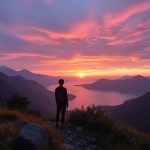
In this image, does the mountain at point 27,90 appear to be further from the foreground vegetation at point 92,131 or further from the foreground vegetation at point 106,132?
the foreground vegetation at point 92,131

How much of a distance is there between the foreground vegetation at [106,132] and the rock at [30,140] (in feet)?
10.0

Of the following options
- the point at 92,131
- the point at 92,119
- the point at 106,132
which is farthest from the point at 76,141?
the point at 92,119

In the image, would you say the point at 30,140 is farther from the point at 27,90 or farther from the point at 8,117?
the point at 27,90

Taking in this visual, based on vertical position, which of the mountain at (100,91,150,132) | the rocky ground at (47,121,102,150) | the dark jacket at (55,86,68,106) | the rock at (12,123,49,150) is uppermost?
the dark jacket at (55,86,68,106)

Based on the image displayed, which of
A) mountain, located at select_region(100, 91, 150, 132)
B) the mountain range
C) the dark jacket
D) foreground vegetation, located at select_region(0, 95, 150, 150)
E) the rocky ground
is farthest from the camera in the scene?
the mountain range

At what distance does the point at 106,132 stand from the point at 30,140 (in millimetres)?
4994

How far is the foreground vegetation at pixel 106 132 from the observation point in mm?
11430

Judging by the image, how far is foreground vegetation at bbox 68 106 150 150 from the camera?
11430 millimetres

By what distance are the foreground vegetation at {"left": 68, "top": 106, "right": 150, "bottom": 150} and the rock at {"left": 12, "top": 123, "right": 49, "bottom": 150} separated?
3.05m

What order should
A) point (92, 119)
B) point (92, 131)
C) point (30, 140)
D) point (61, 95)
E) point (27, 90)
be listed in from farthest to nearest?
point (27, 90) < point (92, 119) < point (61, 95) < point (92, 131) < point (30, 140)

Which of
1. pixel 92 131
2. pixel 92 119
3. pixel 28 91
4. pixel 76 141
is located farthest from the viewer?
pixel 28 91

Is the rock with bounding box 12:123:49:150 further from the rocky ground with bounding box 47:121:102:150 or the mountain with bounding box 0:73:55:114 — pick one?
the mountain with bounding box 0:73:55:114

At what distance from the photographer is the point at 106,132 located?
513 inches

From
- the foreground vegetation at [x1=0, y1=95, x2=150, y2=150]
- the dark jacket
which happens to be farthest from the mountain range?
the dark jacket
